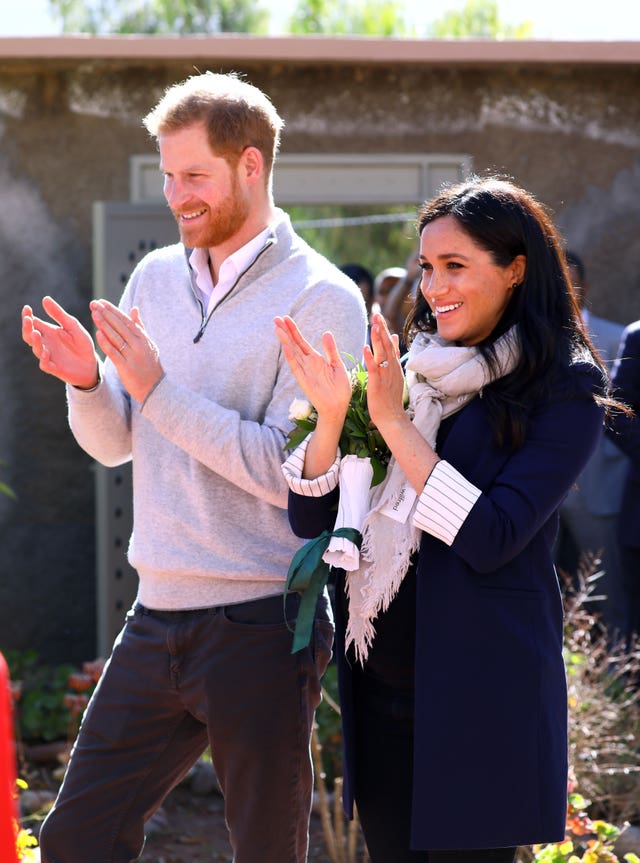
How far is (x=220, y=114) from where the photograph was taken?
3045 mm

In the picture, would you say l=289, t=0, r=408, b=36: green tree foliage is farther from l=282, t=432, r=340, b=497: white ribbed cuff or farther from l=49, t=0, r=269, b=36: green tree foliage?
l=282, t=432, r=340, b=497: white ribbed cuff

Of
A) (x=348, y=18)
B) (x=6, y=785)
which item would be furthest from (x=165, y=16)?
(x=6, y=785)

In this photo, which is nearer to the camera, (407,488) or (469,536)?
(469,536)

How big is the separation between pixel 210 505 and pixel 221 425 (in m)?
0.23

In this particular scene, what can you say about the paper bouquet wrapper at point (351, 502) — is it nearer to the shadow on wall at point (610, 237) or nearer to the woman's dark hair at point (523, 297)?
the woman's dark hair at point (523, 297)

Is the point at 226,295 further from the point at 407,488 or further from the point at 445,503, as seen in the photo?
the point at 445,503

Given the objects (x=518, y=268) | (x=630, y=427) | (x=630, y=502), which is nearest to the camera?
(x=518, y=268)

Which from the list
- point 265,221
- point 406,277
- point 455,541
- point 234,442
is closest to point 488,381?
point 455,541

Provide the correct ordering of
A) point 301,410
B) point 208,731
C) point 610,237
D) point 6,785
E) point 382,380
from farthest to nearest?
point 610,237, point 208,731, point 301,410, point 382,380, point 6,785

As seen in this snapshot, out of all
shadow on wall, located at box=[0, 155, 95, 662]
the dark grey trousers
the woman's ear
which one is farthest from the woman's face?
shadow on wall, located at box=[0, 155, 95, 662]

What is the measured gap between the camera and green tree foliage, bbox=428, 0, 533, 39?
2542cm

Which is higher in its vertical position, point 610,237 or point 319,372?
point 319,372

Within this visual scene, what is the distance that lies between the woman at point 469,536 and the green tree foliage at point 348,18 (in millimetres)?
22780

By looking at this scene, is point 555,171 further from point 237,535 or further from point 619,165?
point 237,535
